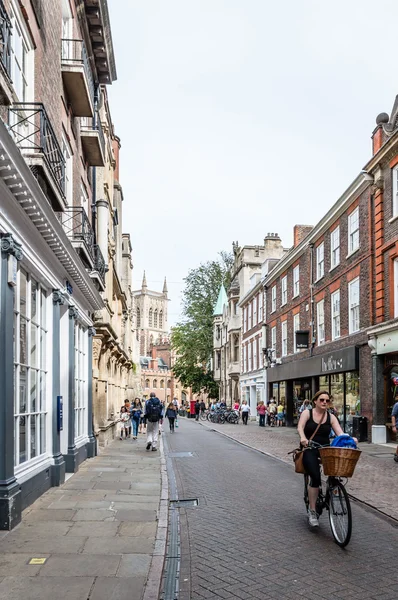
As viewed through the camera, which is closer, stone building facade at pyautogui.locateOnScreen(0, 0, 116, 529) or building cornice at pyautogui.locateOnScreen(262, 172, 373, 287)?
stone building facade at pyautogui.locateOnScreen(0, 0, 116, 529)

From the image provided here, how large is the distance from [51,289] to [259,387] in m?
33.7

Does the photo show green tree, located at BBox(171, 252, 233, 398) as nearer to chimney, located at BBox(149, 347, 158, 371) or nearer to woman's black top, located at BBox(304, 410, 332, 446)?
woman's black top, located at BBox(304, 410, 332, 446)

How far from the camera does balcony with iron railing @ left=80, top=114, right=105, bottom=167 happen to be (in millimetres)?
16703

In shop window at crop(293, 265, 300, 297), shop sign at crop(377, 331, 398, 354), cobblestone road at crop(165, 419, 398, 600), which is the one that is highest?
shop window at crop(293, 265, 300, 297)

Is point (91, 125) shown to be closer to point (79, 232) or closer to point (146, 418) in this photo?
point (79, 232)

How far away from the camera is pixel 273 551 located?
22.3ft

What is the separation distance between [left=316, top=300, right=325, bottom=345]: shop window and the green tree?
35094 mm

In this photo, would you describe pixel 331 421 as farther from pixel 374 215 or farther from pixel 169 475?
pixel 374 215

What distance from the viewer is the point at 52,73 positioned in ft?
39.3

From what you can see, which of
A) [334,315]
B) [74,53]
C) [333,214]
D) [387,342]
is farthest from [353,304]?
[74,53]

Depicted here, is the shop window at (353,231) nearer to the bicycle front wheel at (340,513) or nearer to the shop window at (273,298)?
the shop window at (273,298)

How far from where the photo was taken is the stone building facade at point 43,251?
777 centimetres

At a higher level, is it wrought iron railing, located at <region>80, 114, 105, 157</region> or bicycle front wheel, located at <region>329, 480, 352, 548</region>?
wrought iron railing, located at <region>80, 114, 105, 157</region>

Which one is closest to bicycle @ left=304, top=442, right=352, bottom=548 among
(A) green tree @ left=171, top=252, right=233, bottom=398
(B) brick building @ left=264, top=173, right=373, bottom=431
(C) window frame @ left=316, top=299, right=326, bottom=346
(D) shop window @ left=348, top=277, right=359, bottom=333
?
(B) brick building @ left=264, top=173, right=373, bottom=431
